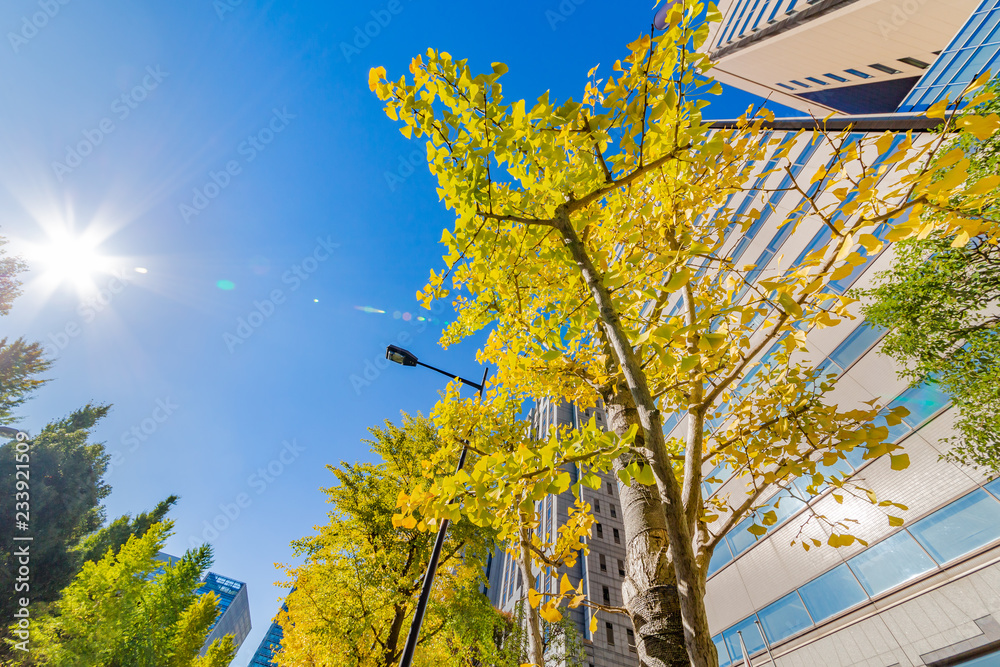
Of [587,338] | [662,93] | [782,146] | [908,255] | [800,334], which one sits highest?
[908,255]

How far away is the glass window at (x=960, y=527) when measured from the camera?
7.16 m

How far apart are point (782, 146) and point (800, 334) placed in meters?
1.36

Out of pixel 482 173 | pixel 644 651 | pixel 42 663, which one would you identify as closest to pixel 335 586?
pixel 42 663

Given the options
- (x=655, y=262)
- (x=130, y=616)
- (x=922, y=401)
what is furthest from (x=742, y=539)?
(x=130, y=616)

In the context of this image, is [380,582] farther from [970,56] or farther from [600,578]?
[600,578]

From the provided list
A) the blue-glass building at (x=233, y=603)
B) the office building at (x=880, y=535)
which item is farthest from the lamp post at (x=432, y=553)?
the blue-glass building at (x=233, y=603)

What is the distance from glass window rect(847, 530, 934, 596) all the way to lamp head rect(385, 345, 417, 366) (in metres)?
11.9

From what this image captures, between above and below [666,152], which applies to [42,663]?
below

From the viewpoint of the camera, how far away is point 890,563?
8.45 m

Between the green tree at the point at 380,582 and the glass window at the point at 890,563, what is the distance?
9280mm

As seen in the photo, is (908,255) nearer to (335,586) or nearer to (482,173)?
(482,173)

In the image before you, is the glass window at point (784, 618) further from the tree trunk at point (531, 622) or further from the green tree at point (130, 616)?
the green tree at point (130, 616)

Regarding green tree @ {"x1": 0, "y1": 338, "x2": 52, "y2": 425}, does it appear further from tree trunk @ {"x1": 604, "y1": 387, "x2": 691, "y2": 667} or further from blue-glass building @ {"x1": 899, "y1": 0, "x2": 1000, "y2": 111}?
blue-glass building @ {"x1": 899, "y1": 0, "x2": 1000, "y2": 111}

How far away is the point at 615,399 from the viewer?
293cm
